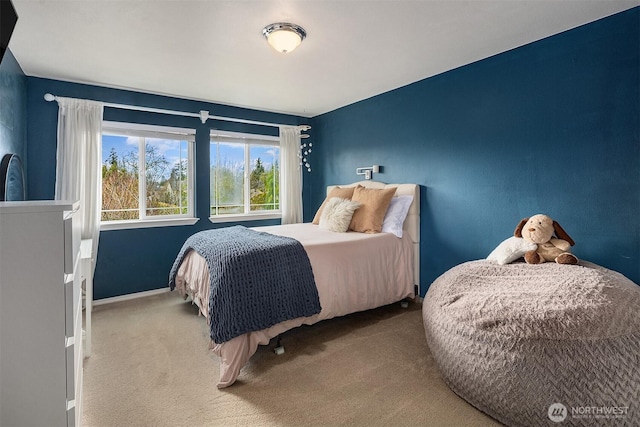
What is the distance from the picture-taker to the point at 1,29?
1.25m

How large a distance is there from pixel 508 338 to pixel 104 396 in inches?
87.3

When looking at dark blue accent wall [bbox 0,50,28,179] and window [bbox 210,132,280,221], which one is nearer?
dark blue accent wall [bbox 0,50,28,179]

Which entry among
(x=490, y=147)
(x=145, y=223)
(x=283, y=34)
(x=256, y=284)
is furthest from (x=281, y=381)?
(x=145, y=223)

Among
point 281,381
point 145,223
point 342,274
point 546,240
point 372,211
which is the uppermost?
point 372,211

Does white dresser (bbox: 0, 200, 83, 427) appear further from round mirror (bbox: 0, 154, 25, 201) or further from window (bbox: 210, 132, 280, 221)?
window (bbox: 210, 132, 280, 221)

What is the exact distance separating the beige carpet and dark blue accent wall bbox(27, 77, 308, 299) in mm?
867

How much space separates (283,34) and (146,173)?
2.59 m

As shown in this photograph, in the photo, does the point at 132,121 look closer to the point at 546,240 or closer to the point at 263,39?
the point at 263,39

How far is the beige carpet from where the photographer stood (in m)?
1.73

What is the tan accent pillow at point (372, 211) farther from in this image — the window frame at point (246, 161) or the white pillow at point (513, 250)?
the window frame at point (246, 161)

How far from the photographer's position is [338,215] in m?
3.37

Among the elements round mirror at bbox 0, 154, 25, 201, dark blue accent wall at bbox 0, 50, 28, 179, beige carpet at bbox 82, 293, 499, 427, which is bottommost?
beige carpet at bbox 82, 293, 499, 427

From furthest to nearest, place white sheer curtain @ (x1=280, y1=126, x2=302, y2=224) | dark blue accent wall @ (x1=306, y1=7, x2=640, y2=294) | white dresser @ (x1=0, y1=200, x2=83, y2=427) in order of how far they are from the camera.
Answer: white sheer curtain @ (x1=280, y1=126, x2=302, y2=224) < dark blue accent wall @ (x1=306, y1=7, x2=640, y2=294) < white dresser @ (x1=0, y1=200, x2=83, y2=427)

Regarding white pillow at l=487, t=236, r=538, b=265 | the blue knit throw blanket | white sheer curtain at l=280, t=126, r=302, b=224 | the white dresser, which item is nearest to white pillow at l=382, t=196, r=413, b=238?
white pillow at l=487, t=236, r=538, b=265
